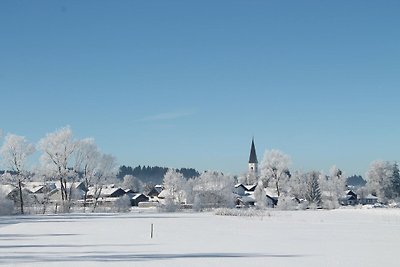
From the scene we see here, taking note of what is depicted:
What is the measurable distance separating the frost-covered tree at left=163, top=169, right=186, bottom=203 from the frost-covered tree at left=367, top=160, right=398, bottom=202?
41037 millimetres

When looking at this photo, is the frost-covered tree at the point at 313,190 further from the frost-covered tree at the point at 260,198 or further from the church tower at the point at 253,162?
the church tower at the point at 253,162

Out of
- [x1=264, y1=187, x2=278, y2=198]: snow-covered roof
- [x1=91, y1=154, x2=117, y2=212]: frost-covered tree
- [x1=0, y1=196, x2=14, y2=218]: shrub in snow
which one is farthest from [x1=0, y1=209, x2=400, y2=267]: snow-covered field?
[x1=264, y1=187, x2=278, y2=198]: snow-covered roof

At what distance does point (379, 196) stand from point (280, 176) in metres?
23.2

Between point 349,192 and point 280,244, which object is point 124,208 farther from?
point 349,192

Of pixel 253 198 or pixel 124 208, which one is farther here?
pixel 253 198

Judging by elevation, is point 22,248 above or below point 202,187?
below

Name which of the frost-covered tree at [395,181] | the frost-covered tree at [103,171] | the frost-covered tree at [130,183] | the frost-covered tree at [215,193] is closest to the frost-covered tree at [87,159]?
the frost-covered tree at [103,171]

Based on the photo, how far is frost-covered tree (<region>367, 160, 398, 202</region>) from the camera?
356 ft

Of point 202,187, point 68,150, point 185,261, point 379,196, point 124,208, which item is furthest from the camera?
point 379,196

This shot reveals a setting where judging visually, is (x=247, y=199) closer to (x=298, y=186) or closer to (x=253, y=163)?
(x=298, y=186)

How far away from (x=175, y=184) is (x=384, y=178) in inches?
1747

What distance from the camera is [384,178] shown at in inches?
4301

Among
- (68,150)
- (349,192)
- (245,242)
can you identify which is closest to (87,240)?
(245,242)

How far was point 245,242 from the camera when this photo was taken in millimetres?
26781
